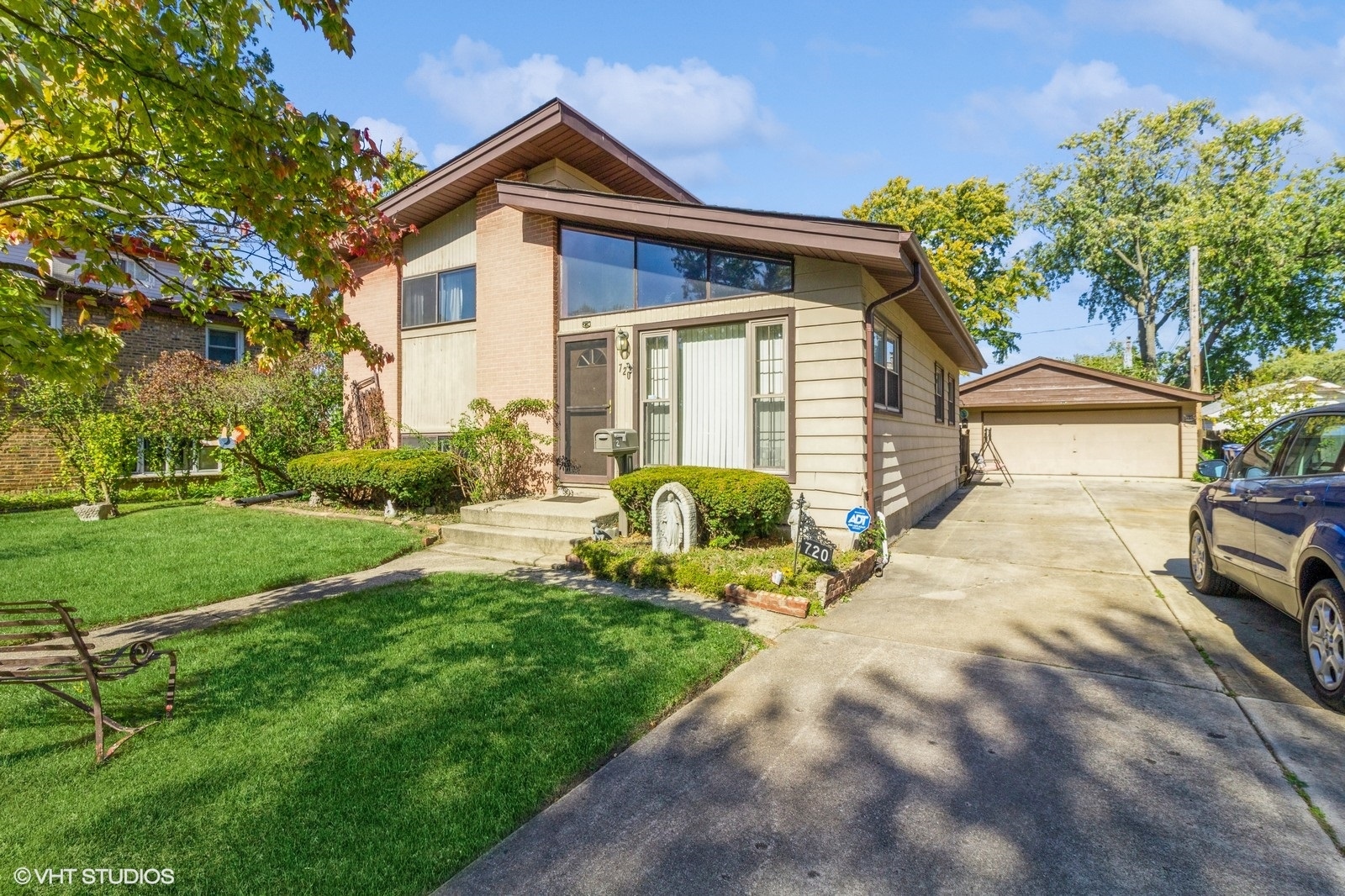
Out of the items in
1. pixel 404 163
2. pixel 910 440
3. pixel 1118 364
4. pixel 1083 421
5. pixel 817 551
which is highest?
pixel 404 163

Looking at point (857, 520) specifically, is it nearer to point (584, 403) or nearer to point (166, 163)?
point (584, 403)

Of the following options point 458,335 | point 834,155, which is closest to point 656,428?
point 458,335

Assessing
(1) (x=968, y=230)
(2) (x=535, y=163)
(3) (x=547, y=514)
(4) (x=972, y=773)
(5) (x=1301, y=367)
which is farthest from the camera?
(5) (x=1301, y=367)

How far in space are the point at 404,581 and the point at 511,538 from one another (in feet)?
5.32

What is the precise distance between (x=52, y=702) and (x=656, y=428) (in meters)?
6.31

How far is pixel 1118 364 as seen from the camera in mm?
41312

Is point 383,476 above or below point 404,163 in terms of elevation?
below

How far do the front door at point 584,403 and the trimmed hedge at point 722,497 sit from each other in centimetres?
181

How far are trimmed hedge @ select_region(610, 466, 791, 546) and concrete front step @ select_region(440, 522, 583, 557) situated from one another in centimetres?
89

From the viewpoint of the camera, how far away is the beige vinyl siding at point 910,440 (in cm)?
824

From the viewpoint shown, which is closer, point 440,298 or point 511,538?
point 511,538

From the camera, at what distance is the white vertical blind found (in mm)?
7914

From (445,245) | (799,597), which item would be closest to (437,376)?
(445,245)

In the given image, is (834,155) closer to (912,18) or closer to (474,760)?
(912,18)
